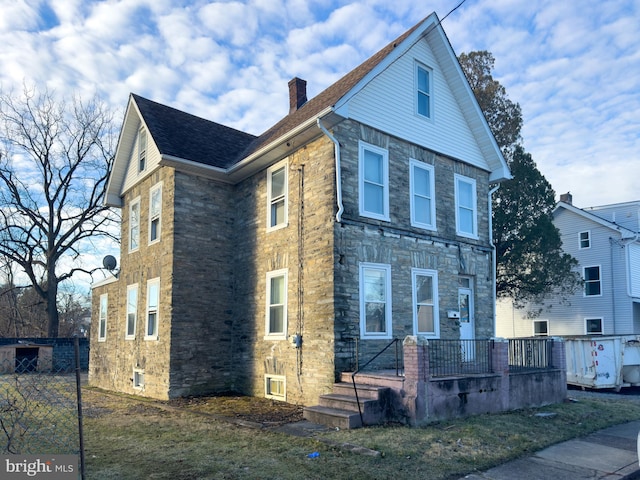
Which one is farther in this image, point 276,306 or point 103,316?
point 103,316

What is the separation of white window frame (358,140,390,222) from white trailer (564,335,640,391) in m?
8.47

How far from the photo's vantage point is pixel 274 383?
12586mm

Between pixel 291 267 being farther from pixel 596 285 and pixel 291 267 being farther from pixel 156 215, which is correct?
pixel 596 285

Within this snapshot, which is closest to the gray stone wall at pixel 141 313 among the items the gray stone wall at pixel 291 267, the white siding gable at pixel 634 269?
the gray stone wall at pixel 291 267

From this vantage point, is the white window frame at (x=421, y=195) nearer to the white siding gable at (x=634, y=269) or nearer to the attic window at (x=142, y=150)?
the attic window at (x=142, y=150)

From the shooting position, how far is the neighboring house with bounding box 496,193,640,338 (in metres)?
24.5

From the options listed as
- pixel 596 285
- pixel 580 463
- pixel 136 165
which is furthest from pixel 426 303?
pixel 596 285

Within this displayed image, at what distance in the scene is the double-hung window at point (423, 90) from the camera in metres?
13.6

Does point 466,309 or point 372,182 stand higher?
point 372,182

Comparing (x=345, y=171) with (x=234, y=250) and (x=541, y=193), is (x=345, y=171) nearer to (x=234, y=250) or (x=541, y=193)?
(x=234, y=250)

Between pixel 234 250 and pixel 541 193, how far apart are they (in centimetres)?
1384

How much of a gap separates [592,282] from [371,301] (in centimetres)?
1884

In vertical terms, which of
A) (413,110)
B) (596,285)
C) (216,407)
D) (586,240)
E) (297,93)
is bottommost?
(216,407)

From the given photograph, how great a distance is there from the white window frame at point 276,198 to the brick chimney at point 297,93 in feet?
15.8
